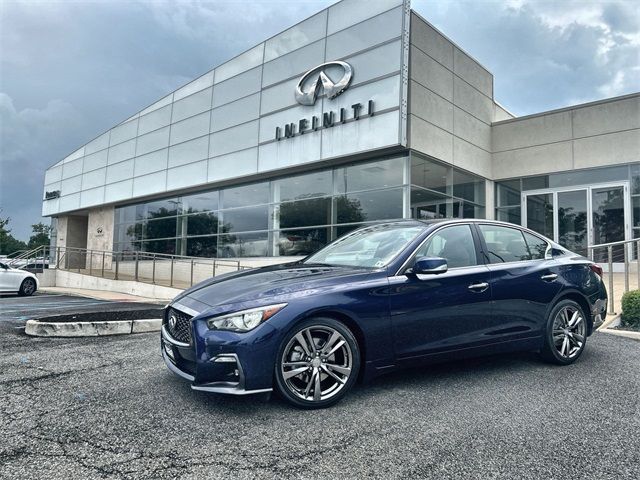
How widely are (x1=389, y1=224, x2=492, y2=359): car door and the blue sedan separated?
10mm

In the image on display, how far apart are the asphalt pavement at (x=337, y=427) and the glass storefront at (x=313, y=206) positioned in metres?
9.18

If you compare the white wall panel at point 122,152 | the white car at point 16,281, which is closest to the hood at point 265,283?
the white car at point 16,281

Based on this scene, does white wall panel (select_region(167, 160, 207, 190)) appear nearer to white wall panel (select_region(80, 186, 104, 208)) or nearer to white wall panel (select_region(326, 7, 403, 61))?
white wall panel (select_region(80, 186, 104, 208))

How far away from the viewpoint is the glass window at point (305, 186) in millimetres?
15344

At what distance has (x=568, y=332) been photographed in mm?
4711

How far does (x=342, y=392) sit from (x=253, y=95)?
1570cm

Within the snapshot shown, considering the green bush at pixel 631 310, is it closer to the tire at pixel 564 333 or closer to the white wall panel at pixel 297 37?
the tire at pixel 564 333

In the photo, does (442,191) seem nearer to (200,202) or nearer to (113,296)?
(200,202)

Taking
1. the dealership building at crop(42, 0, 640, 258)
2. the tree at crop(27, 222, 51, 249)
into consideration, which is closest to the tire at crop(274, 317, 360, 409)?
the dealership building at crop(42, 0, 640, 258)

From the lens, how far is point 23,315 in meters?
9.10

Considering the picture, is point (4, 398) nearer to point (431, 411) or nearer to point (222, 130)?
point (431, 411)

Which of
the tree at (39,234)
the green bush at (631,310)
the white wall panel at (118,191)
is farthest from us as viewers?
the tree at (39,234)

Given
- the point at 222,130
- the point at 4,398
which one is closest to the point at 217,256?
the point at 222,130

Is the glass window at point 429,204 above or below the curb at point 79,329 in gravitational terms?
above
